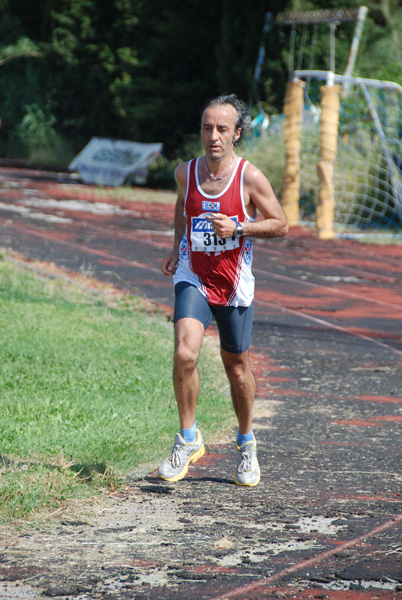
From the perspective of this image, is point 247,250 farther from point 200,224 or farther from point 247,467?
point 247,467

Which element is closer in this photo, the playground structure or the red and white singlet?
the red and white singlet

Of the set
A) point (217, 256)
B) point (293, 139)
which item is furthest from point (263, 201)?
point (293, 139)

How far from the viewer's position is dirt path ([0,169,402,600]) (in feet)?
12.2

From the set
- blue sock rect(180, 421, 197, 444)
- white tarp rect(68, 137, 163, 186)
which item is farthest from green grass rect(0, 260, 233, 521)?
white tarp rect(68, 137, 163, 186)

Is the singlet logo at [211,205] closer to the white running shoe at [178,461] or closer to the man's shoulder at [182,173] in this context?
the man's shoulder at [182,173]

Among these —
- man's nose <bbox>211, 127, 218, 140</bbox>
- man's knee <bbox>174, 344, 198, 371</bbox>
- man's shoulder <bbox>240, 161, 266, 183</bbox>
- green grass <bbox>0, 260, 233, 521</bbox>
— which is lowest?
green grass <bbox>0, 260, 233, 521</bbox>

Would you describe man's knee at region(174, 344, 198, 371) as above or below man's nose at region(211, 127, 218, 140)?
below

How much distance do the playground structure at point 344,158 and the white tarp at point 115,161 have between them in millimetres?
6157

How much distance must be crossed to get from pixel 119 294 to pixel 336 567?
6.73m

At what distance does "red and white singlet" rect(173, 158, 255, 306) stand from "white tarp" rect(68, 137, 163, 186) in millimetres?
19473

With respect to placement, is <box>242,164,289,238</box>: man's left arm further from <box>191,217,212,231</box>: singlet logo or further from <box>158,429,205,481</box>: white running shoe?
<box>158,429,205,481</box>: white running shoe

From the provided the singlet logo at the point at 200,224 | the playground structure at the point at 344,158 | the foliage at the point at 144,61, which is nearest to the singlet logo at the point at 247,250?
the singlet logo at the point at 200,224

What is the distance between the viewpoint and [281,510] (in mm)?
4672

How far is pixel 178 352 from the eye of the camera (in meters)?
4.89
